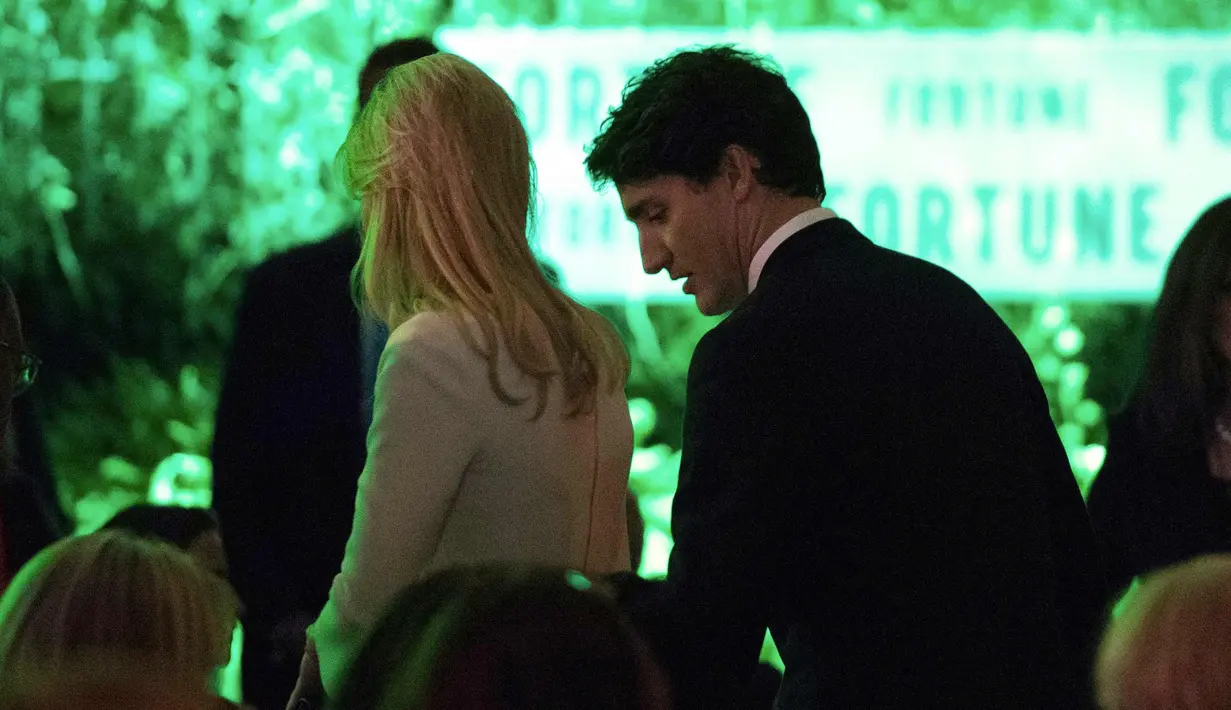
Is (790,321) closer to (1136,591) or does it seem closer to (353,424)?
(1136,591)

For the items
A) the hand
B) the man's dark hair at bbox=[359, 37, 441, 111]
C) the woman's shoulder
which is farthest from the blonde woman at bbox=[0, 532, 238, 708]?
the man's dark hair at bbox=[359, 37, 441, 111]

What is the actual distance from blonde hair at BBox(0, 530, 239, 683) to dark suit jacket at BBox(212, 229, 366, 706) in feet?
2.60

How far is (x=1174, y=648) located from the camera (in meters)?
1.26

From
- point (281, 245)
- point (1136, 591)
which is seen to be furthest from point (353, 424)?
point (281, 245)

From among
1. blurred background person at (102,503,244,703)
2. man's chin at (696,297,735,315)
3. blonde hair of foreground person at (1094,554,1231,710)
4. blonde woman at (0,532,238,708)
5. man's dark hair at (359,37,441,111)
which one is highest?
man's dark hair at (359,37,441,111)

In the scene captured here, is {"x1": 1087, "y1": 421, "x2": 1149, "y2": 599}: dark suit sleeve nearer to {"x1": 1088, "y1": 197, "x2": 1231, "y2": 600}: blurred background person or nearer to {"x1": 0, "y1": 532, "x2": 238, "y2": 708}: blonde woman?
{"x1": 1088, "y1": 197, "x2": 1231, "y2": 600}: blurred background person

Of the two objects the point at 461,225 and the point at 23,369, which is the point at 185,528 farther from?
the point at 461,225

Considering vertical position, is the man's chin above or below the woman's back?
above

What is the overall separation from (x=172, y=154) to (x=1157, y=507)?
277cm

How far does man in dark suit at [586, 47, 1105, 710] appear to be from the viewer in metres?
1.67

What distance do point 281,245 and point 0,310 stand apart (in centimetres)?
204

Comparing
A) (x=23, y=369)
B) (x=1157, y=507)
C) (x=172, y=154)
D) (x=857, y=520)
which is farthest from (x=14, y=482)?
(x=172, y=154)

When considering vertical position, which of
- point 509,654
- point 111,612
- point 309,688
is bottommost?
point 309,688

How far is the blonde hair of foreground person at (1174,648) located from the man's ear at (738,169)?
0.70 meters
